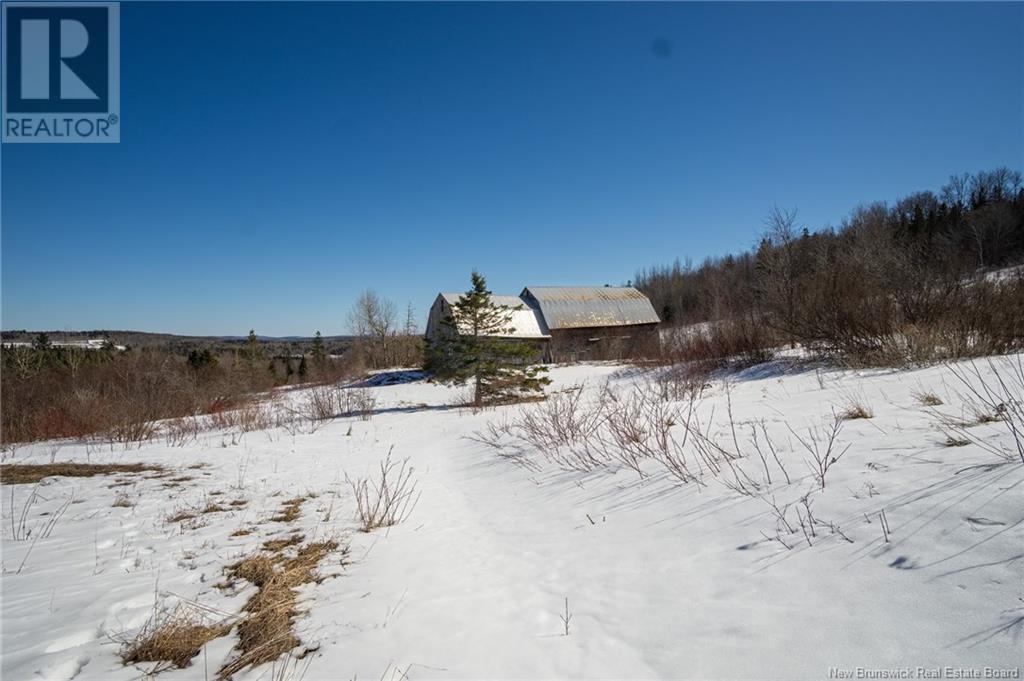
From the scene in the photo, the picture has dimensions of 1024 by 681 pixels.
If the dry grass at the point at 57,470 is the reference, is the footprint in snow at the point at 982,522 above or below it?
above

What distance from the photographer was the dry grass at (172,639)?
88.7 inches

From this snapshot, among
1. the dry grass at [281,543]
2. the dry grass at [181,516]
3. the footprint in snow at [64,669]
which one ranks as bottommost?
the dry grass at [181,516]

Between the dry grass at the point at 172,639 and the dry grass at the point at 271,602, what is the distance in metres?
0.18

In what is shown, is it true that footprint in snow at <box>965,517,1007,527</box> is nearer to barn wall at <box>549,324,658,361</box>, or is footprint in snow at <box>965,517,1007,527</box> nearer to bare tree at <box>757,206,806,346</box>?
bare tree at <box>757,206,806,346</box>

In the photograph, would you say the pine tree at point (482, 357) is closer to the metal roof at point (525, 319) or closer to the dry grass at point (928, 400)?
the dry grass at point (928, 400)

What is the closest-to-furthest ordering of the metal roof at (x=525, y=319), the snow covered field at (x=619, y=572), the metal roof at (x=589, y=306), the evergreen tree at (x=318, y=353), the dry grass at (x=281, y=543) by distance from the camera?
the snow covered field at (x=619, y=572) → the dry grass at (x=281, y=543) → the metal roof at (x=525, y=319) → the metal roof at (x=589, y=306) → the evergreen tree at (x=318, y=353)

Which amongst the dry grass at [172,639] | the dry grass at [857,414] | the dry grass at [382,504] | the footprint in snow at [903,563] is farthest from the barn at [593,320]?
the dry grass at [172,639]

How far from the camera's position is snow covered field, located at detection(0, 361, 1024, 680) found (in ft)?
6.36

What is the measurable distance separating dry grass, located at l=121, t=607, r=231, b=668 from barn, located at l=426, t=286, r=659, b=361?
100 feet

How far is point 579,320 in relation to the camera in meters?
36.5

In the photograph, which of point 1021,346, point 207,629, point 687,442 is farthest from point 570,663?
point 1021,346

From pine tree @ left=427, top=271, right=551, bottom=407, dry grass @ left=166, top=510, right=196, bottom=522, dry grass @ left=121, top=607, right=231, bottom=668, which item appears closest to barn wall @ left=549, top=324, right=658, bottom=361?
pine tree @ left=427, top=271, right=551, bottom=407

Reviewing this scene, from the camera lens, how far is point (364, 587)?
3047mm

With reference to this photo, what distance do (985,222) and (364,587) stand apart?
221 ft
